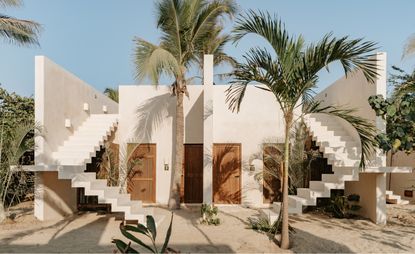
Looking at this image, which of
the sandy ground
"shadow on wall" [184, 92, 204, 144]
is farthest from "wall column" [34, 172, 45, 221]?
"shadow on wall" [184, 92, 204, 144]

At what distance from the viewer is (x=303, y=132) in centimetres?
988

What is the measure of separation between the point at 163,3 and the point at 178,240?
654 cm

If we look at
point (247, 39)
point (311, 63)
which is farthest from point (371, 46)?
point (247, 39)

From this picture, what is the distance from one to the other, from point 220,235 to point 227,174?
3.95 metres

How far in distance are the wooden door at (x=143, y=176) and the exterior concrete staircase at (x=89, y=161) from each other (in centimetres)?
117

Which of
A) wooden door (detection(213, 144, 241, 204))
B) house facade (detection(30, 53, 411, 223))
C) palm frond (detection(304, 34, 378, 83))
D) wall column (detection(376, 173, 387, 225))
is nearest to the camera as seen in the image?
palm frond (detection(304, 34, 378, 83))

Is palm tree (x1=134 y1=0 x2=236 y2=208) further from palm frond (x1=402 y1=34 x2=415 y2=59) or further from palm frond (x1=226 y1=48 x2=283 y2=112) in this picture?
palm frond (x1=402 y1=34 x2=415 y2=59)

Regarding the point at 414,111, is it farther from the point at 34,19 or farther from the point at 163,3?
the point at 34,19

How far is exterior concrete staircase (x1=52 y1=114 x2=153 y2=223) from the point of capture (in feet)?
24.5

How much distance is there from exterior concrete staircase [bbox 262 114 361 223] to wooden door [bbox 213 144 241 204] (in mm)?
2198

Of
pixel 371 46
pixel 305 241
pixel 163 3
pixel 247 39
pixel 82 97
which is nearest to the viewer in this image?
pixel 371 46

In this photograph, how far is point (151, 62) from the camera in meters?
7.69

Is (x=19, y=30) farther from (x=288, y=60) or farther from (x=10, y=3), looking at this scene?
(x=288, y=60)

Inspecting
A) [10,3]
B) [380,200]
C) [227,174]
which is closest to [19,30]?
[10,3]
